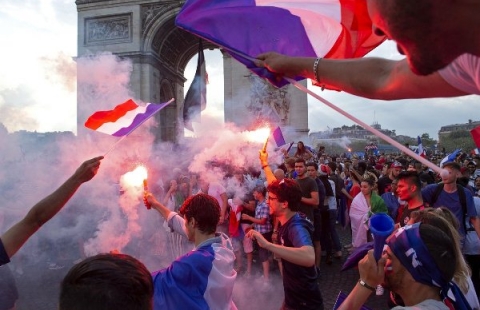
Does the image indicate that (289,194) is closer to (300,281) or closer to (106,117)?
(300,281)

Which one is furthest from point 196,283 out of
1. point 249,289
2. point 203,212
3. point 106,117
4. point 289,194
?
point 249,289

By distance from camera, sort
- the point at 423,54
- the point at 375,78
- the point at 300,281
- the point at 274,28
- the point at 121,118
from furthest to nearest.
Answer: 1. the point at 121,118
2. the point at 300,281
3. the point at 274,28
4. the point at 375,78
5. the point at 423,54

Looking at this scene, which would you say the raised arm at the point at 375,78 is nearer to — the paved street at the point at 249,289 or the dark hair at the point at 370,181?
the paved street at the point at 249,289

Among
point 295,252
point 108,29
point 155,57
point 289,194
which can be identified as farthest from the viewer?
point 155,57

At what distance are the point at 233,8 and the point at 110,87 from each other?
29.7 ft

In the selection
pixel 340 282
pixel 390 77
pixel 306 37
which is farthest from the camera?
pixel 340 282

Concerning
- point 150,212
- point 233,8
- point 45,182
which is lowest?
point 150,212

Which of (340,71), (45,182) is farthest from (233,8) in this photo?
(45,182)

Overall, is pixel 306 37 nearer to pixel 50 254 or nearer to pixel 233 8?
pixel 233 8

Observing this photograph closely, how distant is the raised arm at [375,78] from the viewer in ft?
4.12

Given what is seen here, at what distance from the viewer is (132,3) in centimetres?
2075

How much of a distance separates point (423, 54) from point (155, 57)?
21346 mm

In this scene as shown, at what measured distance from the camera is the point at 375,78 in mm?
1457

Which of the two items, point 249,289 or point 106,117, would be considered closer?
point 106,117
